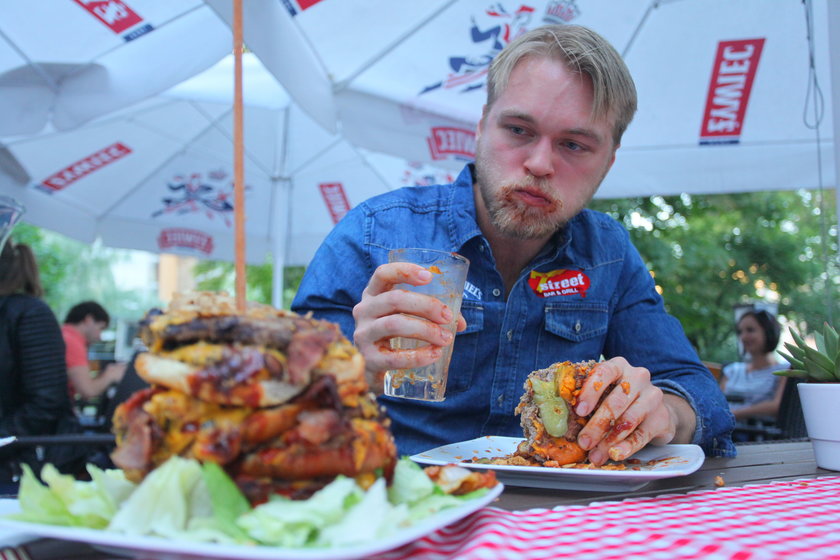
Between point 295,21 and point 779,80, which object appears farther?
point 779,80

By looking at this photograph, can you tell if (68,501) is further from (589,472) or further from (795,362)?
(795,362)

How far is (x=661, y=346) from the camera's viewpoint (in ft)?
7.41

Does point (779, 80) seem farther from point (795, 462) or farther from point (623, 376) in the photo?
point (623, 376)

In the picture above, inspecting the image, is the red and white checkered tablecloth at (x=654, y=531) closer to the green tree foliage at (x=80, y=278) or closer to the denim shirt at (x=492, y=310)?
the denim shirt at (x=492, y=310)

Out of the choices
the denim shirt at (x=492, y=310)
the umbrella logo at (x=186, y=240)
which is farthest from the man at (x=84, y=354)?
the denim shirt at (x=492, y=310)

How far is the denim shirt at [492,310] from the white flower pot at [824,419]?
13.2 inches

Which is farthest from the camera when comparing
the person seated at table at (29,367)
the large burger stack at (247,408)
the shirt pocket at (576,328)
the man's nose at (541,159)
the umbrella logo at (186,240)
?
the umbrella logo at (186,240)

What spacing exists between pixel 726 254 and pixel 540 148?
1242cm

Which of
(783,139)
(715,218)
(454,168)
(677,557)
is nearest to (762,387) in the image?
(783,139)

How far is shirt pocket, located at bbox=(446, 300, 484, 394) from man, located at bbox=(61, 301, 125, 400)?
12.6ft

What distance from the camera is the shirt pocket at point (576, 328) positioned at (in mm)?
2262

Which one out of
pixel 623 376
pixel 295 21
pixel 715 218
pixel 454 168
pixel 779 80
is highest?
pixel 715 218

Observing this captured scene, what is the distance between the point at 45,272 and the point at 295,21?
28.2 m

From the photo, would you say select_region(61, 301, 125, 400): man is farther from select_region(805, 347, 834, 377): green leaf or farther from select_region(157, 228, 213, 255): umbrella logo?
select_region(805, 347, 834, 377): green leaf
